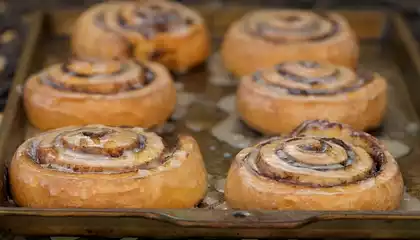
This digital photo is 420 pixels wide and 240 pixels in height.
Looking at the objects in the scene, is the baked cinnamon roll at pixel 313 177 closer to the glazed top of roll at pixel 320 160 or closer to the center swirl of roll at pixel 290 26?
the glazed top of roll at pixel 320 160

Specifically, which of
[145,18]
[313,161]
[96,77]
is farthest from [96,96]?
[313,161]

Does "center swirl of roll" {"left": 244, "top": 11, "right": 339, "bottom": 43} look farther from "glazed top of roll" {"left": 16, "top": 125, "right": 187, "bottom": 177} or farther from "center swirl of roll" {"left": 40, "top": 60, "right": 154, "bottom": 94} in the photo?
"glazed top of roll" {"left": 16, "top": 125, "right": 187, "bottom": 177}

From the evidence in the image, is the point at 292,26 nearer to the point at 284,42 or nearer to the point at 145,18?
the point at 284,42

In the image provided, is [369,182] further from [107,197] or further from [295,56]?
[295,56]

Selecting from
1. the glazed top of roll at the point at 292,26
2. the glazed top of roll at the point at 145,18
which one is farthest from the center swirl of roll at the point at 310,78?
the glazed top of roll at the point at 145,18

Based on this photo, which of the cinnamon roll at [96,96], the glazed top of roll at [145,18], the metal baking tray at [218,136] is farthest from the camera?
the glazed top of roll at [145,18]

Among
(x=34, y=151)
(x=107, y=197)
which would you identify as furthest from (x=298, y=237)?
(x=34, y=151)

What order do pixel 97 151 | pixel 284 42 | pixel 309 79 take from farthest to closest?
pixel 284 42 < pixel 309 79 < pixel 97 151
